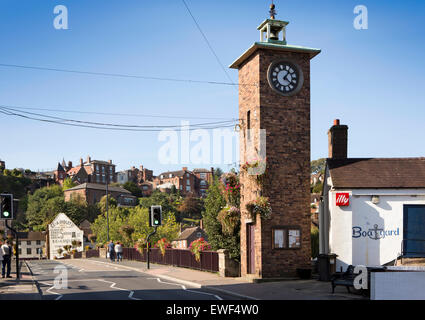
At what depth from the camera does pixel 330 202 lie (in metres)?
21.0

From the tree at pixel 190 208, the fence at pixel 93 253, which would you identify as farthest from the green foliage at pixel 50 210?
the fence at pixel 93 253

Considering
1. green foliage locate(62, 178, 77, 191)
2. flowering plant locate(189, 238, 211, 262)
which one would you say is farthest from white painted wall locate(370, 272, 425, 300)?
green foliage locate(62, 178, 77, 191)

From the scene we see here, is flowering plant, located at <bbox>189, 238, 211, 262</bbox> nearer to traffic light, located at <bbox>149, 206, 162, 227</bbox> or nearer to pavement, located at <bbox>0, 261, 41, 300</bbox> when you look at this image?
traffic light, located at <bbox>149, 206, 162, 227</bbox>

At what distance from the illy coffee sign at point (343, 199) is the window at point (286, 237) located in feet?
7.37

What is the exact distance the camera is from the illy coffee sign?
66.4 ft

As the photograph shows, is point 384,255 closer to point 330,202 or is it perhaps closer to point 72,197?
point 330,202

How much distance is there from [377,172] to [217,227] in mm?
8724

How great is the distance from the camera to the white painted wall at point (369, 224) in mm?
20234

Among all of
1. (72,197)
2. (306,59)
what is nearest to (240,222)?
(306,59)

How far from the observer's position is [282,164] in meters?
21.5

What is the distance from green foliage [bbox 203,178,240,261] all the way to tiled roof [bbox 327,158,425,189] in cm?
590

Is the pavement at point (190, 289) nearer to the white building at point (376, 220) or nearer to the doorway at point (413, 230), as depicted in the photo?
the white building at point (376, 220)

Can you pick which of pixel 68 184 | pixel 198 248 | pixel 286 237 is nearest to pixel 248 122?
pixel 286 237
